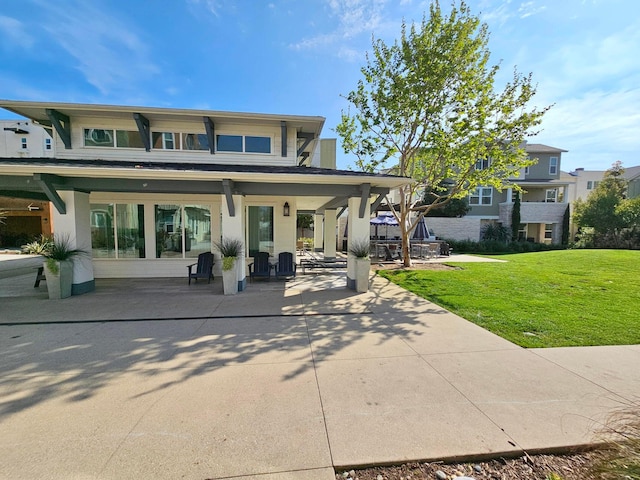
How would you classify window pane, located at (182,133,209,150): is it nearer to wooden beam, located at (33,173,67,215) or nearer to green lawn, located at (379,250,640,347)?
wooden beam, located at (33,173,67,215)

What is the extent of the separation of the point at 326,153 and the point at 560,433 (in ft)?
56.5

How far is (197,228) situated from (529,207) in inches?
1068

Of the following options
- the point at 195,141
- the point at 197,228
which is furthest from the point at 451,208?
the point at 195,141

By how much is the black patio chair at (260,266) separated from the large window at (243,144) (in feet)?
12.9

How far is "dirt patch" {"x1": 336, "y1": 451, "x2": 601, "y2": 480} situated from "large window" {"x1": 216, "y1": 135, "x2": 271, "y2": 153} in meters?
10.1

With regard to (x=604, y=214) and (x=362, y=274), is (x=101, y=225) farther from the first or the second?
(x=604, y=214)

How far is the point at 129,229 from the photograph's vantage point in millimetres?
10578

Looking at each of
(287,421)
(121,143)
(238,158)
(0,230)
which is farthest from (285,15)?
(0,230)

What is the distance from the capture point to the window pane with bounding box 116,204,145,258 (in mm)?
10523

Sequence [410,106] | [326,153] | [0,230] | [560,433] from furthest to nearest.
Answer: [0,230], [326,153], [410,106], [560,433]

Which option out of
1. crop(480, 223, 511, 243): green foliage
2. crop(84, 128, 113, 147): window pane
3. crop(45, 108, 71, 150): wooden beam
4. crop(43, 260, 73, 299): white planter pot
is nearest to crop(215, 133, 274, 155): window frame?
crop(84, 128, 113, 147): window pane

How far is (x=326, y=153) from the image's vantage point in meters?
18.1

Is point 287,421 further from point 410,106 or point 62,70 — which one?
point 62,70

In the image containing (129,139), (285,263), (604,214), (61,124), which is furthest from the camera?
(604,214)
